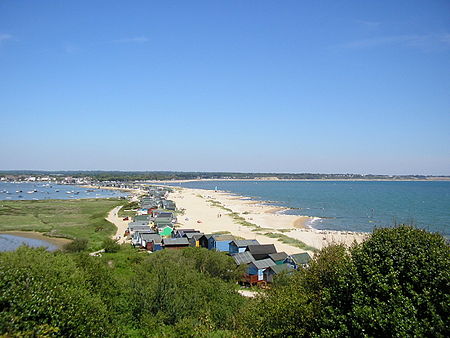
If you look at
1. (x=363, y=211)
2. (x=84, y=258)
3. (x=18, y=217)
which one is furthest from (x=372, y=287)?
(x=363, y=211)

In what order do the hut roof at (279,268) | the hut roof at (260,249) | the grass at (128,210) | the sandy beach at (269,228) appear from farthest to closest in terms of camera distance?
the grass at (128,210) < the sandy beach at (269,228) < the hut roof at (260,249) < the hut roof at (279,268)

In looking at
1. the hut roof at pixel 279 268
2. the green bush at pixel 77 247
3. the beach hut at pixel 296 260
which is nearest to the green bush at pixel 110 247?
the green bush at pixel 77 247

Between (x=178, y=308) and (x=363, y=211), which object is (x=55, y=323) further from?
(x=363, y=211)

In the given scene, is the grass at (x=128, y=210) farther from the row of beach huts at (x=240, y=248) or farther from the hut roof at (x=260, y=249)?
the hut roof at (x=260, y=249)

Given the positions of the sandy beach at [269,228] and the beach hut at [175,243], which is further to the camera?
the sandy beach at [269,228]

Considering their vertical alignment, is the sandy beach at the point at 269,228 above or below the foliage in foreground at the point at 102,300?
below

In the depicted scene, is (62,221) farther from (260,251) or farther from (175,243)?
(260,251)
